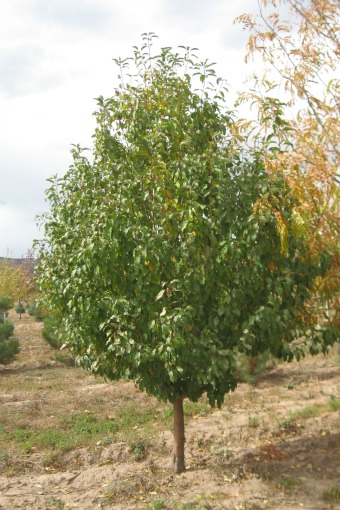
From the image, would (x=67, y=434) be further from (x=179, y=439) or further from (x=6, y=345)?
(x=6, y=345)

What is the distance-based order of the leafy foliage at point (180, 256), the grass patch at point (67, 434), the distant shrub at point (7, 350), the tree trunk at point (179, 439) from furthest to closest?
the distant shrub at point (7, 350), the grass patch at point (67, 434), the tree trunk at point (179, 439), the leafy foliage at point (180, 256)

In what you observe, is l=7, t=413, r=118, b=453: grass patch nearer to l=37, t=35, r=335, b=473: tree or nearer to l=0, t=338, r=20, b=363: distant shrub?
l=37, t=35, r=335, b=473: tree

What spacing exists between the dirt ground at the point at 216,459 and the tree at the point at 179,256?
3.80ft

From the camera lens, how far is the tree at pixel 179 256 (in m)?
5.25

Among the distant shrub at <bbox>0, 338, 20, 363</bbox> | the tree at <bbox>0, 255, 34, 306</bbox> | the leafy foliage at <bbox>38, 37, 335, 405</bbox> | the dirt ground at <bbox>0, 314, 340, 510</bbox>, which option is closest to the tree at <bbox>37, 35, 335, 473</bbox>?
the leafy foliage at <bbox>38, 37, 335, 405</bbox>

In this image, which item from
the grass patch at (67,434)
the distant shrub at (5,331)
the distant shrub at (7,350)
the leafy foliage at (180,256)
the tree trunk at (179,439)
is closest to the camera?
the leafy foliage at (180,256)

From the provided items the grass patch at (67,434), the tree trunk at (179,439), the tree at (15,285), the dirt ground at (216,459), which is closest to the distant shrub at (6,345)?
the dirt ground at (216,459)

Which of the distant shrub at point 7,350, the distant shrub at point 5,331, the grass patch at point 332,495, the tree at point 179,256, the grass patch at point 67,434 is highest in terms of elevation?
the tree at point 179,256

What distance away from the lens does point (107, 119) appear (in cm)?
629

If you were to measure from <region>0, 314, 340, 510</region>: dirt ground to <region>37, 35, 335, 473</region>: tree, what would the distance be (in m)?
Answer: 1.16

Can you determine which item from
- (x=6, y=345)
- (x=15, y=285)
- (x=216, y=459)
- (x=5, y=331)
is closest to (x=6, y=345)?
(x=6, y=345)

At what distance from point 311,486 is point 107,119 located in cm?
478

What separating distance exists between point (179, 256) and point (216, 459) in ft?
11.0

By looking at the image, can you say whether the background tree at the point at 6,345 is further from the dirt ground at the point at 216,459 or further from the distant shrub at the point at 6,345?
the dirt ground at the point at 216,459
